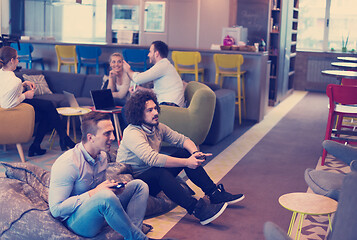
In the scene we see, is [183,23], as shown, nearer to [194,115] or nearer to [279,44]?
[279,44]

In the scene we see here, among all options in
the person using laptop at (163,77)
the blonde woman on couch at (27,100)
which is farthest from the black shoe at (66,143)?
the person using laptop at (163,77)

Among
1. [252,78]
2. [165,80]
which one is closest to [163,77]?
[165,80]

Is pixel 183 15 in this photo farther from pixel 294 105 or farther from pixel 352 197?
pixel 352 197

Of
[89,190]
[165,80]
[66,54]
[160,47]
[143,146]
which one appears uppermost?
[160,47]

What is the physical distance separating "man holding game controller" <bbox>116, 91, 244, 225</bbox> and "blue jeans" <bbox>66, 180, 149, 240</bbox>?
0.51 metres

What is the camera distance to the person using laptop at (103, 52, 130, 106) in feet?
19.8

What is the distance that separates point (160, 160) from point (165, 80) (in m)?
2.15

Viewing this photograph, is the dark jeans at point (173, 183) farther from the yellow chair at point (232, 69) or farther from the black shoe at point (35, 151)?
the yellow chair at point (232, 69)

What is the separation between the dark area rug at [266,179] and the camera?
362 centimetres

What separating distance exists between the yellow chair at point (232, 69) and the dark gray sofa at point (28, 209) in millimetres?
4362

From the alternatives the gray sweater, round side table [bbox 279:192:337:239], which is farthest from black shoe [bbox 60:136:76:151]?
round side table [bbox 279:192:337:239]

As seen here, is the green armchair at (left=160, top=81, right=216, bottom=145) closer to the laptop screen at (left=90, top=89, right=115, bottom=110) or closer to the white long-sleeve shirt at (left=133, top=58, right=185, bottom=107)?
the white long-sleeve shirt at (left=133, top=58, right=185, bottom=107)

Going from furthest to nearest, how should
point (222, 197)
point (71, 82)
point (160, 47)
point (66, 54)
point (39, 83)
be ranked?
point (66, 54) → point (71, 82) → point (39, 83) → point (160, 47) → point (222, 197)

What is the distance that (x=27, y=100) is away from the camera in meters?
5.86
